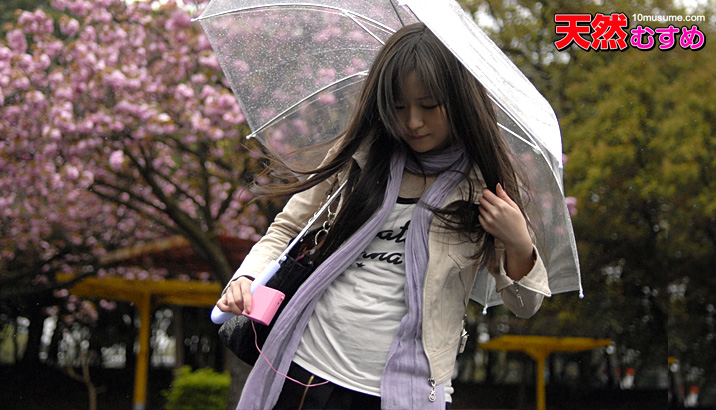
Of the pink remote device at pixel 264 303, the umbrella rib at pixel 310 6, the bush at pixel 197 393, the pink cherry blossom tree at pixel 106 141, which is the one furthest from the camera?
the bush at pixel 197 393

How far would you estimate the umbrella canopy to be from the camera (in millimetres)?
1570

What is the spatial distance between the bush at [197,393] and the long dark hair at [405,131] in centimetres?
545

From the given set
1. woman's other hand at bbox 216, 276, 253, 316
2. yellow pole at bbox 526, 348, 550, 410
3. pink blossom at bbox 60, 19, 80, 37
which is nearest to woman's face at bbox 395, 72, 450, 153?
woman's other hand at bbox 216, 276, 253, 316

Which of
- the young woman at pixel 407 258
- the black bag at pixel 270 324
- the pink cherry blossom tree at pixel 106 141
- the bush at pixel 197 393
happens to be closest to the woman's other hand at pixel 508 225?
the young woman at pixel 407 258

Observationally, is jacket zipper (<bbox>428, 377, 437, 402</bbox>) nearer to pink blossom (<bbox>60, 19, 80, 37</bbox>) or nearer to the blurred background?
the blurred background

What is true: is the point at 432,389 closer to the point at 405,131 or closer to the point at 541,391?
the point at 405,131

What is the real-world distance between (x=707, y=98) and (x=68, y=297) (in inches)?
254

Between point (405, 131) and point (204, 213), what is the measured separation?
4954mm

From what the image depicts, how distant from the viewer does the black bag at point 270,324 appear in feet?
5.12

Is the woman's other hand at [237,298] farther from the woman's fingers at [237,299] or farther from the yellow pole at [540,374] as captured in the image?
the yellow pole at [540,374]

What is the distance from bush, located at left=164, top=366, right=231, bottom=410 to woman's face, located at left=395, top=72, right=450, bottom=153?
5.60m

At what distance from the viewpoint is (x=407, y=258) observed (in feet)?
4.93

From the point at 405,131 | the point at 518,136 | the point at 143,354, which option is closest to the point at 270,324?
the point at 405,131

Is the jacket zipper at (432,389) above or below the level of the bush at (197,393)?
above
